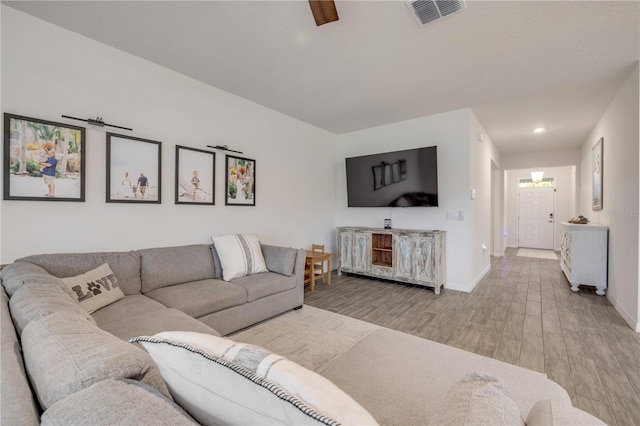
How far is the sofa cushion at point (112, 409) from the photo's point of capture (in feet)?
1.44

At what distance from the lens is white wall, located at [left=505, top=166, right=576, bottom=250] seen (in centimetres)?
757

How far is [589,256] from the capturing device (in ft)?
12.3

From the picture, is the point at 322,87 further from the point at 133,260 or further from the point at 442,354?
the point at 442,354

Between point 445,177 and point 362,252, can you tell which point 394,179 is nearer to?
point 445,177

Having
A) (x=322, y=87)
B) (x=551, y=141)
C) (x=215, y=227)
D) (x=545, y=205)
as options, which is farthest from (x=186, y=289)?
(x=545, y=205)

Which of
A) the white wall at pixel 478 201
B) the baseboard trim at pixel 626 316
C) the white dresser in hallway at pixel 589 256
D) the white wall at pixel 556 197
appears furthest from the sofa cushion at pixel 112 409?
the white wall at pixel 556 197

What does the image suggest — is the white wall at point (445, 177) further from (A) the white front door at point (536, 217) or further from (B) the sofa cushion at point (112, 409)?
(A) the white front door at point (536, 217)

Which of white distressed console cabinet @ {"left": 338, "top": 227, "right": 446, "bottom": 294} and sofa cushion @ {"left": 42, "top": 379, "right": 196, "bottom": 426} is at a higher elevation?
sofa cushion @ {"left": 42, "top": 379, "right": 196, "bottom": 426}

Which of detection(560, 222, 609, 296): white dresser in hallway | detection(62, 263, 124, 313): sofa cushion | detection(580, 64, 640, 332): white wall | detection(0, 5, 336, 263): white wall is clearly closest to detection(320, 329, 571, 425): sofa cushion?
detection(62, 263, 124, 313): sofa cushion

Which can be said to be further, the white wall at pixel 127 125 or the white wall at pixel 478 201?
the white wall at pixel 478 201

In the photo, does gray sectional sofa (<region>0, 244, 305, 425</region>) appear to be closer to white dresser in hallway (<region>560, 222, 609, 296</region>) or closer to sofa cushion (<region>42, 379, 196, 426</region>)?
sofa cushion (<region>42, 379, 196, 426</region>)

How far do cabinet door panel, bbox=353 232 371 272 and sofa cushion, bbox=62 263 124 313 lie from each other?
3.22 metres

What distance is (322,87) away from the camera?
3260mm

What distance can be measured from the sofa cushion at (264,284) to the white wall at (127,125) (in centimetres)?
82
